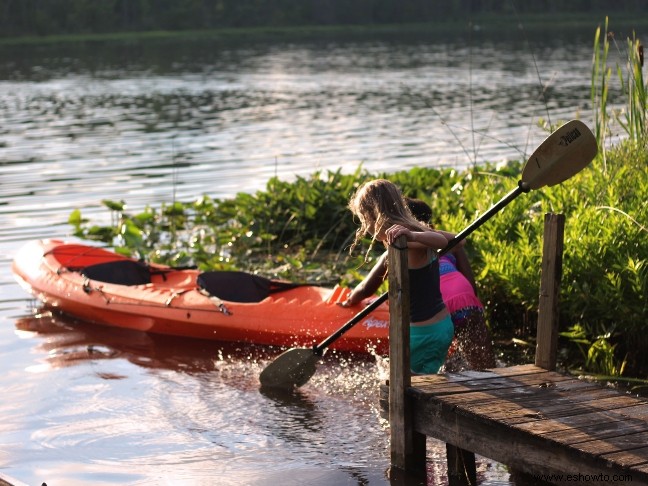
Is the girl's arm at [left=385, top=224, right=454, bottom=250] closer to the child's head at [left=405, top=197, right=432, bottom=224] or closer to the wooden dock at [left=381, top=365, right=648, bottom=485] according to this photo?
the wooden dock at [left=381, top=365, right=648, bottom=485]

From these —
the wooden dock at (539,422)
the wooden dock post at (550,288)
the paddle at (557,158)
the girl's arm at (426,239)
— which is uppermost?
the paddle at (557,158)

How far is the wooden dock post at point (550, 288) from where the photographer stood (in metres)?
4.94

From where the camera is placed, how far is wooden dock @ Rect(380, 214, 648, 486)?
4066 mm

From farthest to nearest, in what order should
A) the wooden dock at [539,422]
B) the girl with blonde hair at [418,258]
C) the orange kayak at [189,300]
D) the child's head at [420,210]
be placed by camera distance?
1. the orange kayak at [189,300]
2. the child's head at [420,210]
3. the girl with blonde hair at [418,258]
4. the wooden dock at [539,422]

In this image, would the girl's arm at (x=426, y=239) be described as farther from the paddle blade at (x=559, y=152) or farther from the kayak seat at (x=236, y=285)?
the kayak seat at (x=236, y=285)

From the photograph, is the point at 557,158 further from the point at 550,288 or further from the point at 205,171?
the point at 205,171

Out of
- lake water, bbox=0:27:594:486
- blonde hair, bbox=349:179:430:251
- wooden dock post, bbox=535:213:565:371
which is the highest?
blonde hair, bbox=349:179:430:251

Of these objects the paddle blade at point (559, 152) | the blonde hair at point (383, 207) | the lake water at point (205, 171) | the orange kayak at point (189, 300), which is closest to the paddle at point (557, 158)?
the paddle blade at point (559, 152)

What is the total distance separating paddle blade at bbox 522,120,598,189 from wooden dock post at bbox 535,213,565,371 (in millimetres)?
265

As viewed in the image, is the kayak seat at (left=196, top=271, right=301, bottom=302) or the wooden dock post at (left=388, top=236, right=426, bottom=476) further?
the kayak seat at (left=196, top=271, right=301, bottom=302)

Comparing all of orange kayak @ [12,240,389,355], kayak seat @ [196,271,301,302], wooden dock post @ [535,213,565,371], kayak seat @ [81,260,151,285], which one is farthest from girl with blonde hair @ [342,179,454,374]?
kayak seat @ [81,260,151,285]

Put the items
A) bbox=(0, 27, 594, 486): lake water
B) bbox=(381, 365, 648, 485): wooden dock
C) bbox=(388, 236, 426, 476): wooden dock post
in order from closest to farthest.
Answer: bbox=(381, 365, 648, 485): wooden dock → bbox=(388, 236, 426, 476): wooden dock post → bbox=(0, 27, 594, 486): lake water

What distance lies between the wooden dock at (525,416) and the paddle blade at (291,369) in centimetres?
115

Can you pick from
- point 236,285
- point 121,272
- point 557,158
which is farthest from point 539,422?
point 121,272
